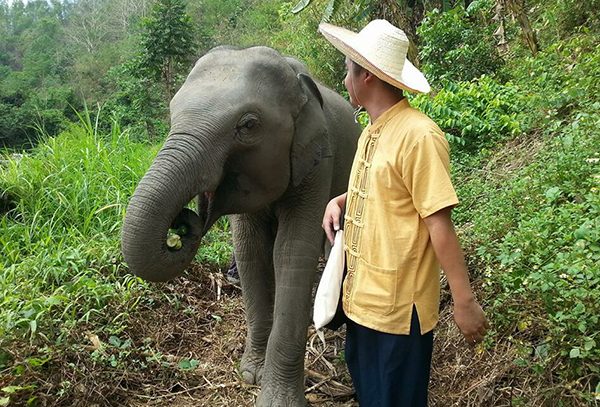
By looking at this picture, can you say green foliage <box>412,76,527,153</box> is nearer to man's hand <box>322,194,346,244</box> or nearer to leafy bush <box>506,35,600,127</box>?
leafy bush <box>506,35,600,127</box>

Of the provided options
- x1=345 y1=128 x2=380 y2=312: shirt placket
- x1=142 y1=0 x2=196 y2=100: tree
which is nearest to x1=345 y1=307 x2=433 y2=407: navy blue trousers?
x1=345 y1=128 x2=380 y2=312: shirt placket

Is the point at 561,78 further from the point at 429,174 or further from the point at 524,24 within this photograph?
the point at 429,174

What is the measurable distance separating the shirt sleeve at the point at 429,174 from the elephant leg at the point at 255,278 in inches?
68.0

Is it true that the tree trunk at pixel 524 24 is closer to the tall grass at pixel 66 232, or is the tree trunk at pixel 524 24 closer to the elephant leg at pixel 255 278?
the tall grass at pixel 66 232

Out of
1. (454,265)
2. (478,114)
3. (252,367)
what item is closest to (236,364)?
(252,367)

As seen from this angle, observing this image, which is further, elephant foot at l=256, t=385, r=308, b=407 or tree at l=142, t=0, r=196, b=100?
tree at l=142, t=0, r=196, b=100

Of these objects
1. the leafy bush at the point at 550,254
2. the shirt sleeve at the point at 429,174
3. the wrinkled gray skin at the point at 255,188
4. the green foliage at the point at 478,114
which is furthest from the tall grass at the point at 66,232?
the green foliage at the point at 478,114

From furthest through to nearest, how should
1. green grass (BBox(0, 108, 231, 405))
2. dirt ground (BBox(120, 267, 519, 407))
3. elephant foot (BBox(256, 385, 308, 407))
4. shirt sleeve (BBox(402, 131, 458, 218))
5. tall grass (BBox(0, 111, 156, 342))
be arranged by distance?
1. tall grass (BBox(0, 111, 156, 342))
2. green grass (BBox(0, 108, 231, 405))
3. elephant foot (BBox(256, 385, 308, 407))
4. dirt ground (BBox(120, 267, 519, 407))
5. shirt sleeve (BBox(402, 131, 458, 218))

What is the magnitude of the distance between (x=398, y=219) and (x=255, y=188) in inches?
41.4

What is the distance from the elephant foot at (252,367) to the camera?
3689mm

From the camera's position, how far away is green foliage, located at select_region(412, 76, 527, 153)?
19.9 ft

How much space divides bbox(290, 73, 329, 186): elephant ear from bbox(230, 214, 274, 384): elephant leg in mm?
583

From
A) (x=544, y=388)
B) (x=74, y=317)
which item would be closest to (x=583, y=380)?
(x=544, y=388)

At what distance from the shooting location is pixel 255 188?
3.06 meters
